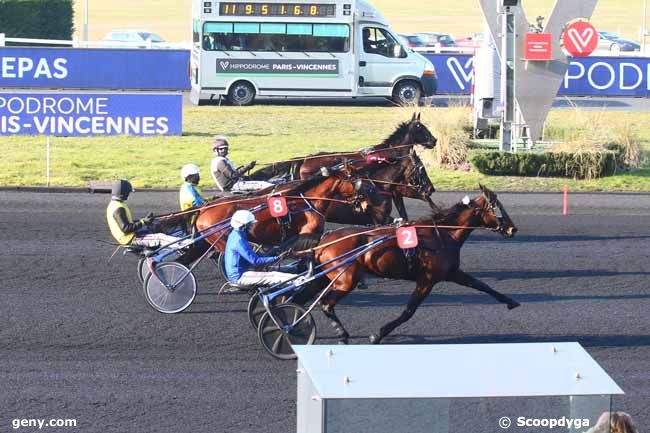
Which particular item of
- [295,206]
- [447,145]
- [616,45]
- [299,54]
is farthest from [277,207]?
[616,45]

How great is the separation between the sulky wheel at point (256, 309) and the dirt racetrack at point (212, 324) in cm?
21

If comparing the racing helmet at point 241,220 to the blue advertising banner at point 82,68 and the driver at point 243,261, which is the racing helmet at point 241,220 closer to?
the driver at point 243,261

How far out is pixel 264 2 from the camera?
28.6m

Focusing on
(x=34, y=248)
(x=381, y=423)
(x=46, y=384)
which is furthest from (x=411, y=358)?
(x=34, y=248)

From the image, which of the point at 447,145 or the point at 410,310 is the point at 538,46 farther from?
the point at 410,310

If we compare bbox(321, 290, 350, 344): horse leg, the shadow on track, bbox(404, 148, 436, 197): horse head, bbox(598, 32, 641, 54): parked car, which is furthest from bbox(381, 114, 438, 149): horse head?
bbox(598, 32, 641, 54): parked car

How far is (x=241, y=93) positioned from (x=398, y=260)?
1984 centimetres

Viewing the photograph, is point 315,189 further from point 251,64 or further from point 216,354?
point 251,64

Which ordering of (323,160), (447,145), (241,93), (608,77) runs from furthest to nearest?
(608,77) < (241,93) < (447,145) < (323,160)

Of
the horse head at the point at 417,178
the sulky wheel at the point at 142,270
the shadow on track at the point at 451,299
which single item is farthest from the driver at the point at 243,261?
the horse head at the point at 417,178

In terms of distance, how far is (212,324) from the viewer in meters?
10.9

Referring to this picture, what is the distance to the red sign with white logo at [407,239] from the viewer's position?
9.97m

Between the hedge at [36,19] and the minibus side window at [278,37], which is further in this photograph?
the hedge at [36,19]

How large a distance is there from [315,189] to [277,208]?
2.09 ft
